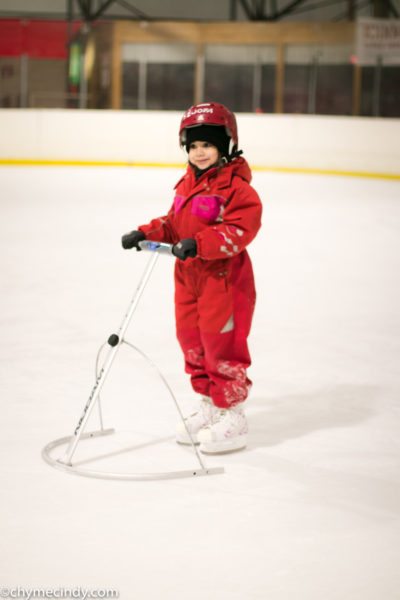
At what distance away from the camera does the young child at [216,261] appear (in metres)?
2.78

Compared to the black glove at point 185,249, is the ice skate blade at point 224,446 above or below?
below

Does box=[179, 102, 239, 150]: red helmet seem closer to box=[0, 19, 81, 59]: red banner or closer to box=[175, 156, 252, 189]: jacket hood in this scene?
box=[175, 156, 252, 189]: jacket hood

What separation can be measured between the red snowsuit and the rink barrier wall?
393 inches

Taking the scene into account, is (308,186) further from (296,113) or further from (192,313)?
(192,313)

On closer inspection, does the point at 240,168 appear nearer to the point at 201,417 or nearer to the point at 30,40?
the point at 201,417

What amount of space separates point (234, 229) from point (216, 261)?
128 millimetres

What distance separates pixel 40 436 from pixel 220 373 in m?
0.56

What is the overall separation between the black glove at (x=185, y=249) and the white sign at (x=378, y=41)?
11.3 m

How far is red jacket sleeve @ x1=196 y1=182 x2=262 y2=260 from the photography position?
2674 mm

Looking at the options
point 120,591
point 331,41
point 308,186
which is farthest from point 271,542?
point 331,41

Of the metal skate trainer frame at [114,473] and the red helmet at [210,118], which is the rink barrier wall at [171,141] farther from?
the metal skate trainer frame at [114,473]

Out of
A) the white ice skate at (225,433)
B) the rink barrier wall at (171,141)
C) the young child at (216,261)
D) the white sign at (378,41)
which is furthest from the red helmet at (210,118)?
the white sign at (378,41)

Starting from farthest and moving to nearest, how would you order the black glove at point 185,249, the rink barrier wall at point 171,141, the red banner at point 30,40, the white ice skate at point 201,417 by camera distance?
the red banner at point 30,40 → the rink barrier wall at point 171,141 → the white ice skate at point 201,417 → the black glove at point 185,249

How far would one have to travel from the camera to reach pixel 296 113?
1395 centimetres
